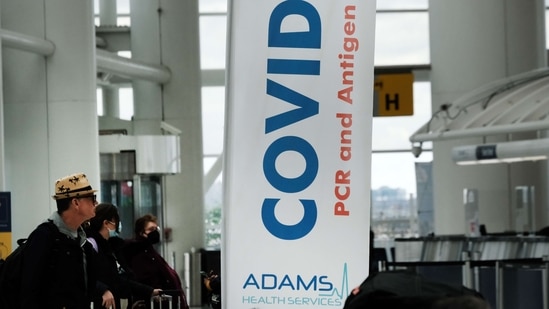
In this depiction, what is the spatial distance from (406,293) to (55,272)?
4609mm

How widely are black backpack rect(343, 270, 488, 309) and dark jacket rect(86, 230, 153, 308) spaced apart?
5.42 m

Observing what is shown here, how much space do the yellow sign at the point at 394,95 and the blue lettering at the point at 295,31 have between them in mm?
19888

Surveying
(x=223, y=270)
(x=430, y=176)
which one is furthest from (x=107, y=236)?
(x=430, y=176)

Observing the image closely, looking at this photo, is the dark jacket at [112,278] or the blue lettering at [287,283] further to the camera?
the dark jacket at [112,278]

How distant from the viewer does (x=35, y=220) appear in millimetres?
18859

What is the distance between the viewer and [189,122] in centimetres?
2488

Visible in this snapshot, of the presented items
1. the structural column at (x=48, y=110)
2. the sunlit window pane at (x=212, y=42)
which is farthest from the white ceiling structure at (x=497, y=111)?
the sunlit window pane at (x=212, y=42)

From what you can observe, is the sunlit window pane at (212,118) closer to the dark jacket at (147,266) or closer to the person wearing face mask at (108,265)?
the dark jacket at (147,266)

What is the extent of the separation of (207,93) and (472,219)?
30.4ft

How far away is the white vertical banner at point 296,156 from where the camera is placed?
5844 mm

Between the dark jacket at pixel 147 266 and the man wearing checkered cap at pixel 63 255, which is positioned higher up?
the man wearing checkered cap at pixel 63 255

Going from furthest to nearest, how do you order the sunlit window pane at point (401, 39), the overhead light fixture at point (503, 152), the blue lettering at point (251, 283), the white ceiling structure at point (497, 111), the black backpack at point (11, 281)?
the sunlit window pane at point (401, 39) → the overhead light fixture at point (503, 152) → the white ceiling structure at point (497, 111) → the black backpack at point (11, 281) → the blue lettering at point (251, 283)

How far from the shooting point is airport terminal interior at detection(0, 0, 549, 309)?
1888 centimetres

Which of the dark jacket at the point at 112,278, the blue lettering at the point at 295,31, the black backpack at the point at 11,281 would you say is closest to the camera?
the blue lettering at the point at 295,31
